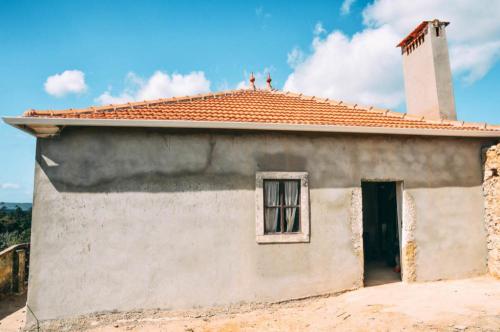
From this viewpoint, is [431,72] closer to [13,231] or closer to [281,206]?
[281,206]

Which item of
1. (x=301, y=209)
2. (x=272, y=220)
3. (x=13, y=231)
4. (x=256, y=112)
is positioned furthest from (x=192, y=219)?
(x=13, y=231)

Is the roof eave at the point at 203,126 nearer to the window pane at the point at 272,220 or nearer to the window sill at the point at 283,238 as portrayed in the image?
the window pane at the point at 272,220

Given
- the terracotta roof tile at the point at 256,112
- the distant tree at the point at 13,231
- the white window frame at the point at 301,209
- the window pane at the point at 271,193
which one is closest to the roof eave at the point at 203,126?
the terracotta roof tile at the point at 256,112

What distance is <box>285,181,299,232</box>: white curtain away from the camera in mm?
6637

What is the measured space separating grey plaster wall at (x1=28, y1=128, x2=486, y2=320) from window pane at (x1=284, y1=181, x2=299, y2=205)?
30 centimetres

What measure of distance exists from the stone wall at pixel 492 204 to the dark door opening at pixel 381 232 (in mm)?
1858

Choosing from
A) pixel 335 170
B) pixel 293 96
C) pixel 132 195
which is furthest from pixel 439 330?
pixel 293 96

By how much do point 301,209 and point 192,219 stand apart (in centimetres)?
213

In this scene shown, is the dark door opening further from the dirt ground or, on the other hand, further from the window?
the window

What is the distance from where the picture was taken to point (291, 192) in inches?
263

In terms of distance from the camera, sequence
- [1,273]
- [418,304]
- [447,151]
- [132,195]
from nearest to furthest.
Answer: [418,304] < [132,195] < [447,151] < [1,273]

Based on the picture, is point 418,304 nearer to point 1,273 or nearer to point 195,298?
point 195,298

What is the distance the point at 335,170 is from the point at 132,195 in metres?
3.98

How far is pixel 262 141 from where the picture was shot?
6621 millimetres
